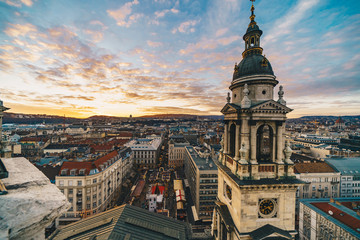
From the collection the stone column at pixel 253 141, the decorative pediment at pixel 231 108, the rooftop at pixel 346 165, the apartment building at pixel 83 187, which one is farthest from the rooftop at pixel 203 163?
the rooftop at pixel 346 165

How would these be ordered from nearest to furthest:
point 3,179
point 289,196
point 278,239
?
point 3,179 → point 278,239 → point 289,196

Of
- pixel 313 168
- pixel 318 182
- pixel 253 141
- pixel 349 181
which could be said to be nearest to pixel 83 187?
pixel 253 141

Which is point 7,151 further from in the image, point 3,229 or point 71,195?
point 71,195

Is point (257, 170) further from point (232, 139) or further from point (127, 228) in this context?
point (127, 228)

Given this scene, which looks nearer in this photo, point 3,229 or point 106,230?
point 3,229

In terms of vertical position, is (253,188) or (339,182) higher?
(253,188)

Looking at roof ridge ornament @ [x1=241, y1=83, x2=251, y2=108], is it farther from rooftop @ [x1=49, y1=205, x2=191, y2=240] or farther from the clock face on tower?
rooftop @ [x1=49, y1=205, x2=191, y2=240]

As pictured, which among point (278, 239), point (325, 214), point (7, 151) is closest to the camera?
point (278, 239)

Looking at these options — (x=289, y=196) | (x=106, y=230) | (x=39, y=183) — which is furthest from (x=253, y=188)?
(x=106, y=230)

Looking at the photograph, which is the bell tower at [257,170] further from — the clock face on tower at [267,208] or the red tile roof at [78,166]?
the red tile roof at [78,166]
